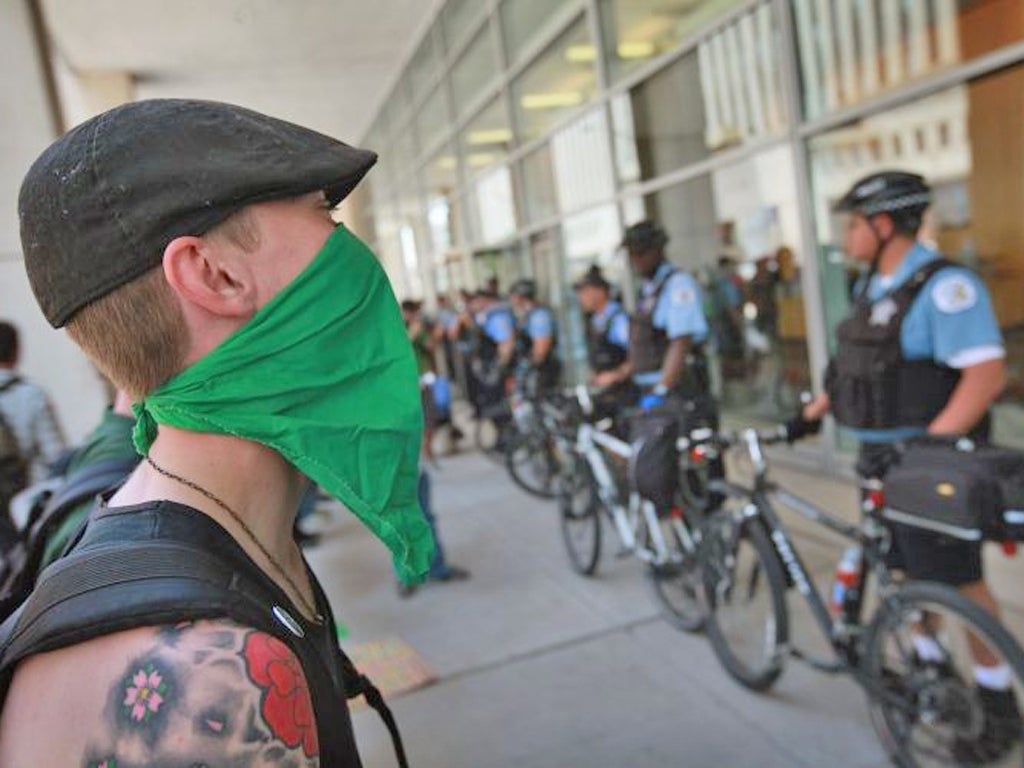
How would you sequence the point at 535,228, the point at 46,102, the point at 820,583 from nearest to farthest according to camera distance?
the point at 820,583
the point at 46,102
the point at 535,228

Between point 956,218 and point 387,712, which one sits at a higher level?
point 956,218

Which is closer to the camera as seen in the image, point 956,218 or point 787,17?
point 956,218

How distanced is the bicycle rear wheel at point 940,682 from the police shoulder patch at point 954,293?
0.89 m

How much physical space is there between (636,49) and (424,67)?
273 inches

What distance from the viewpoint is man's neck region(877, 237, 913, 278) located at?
290 cm

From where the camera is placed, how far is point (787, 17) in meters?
4.99

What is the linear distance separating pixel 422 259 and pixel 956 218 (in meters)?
12.4

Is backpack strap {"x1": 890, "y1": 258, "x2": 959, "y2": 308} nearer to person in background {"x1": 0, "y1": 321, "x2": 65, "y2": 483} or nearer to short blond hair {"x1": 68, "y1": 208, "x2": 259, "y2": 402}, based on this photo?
short blond hair {"x1": 68, "y1": 208, "x2": 259, "y2": 402}

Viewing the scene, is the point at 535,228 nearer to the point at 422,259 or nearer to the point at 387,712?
the point at 422,259

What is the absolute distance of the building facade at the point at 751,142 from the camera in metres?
4.29

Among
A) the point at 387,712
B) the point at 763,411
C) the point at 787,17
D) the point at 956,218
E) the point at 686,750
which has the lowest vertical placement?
the point at 686,750

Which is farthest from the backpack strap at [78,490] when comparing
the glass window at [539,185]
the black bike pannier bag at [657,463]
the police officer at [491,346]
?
the glass window at [539,185]

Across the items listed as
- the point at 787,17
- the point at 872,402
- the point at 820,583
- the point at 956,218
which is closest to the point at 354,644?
the point at 820,583

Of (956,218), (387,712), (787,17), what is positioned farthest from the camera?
(787,17)
